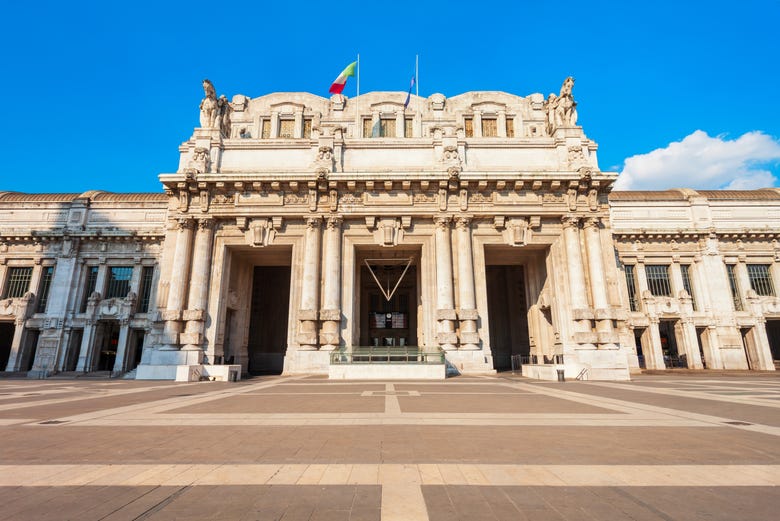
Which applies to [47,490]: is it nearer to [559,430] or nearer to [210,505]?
[210,505]

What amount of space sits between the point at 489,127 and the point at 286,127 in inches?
752

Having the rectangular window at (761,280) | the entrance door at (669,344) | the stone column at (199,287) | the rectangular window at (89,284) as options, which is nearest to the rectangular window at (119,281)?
the rectangular window at (89,284)

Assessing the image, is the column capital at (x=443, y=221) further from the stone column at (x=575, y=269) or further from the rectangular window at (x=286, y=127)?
the rectangular window at (x=286, y=127)

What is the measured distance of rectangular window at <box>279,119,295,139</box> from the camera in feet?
118

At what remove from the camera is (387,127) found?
3569 centimetres

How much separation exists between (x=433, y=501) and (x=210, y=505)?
6.06 ft

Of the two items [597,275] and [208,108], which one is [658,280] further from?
[208,108]

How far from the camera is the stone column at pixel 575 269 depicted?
23.9m

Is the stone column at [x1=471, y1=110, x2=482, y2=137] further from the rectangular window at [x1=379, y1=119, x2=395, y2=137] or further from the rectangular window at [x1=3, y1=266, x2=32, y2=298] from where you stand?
the rectangular window at [x1=3, y1=266, x2=32, y2=298]

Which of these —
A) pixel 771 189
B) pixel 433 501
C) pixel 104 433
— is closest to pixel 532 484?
pixel 433 501

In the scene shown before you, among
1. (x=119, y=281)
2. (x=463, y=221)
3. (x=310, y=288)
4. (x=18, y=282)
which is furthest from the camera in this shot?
(x=119, y=281)

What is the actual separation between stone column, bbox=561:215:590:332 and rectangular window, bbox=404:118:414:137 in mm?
16299

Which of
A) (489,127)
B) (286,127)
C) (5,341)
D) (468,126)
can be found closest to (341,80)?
(286,127)

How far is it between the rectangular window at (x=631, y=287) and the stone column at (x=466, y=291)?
2019 centimetres
